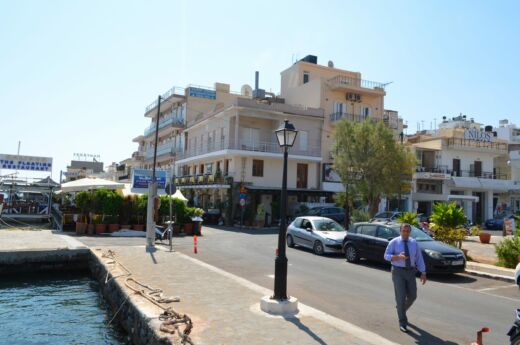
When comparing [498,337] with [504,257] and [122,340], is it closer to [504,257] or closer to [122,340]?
[122,340]

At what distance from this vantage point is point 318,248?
1786 centimetres

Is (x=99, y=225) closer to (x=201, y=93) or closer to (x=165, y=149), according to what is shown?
(x=201, y=93)

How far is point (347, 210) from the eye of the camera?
28594mm

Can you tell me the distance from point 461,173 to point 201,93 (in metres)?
30.0

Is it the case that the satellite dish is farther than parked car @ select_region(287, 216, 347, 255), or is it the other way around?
the satellite dish

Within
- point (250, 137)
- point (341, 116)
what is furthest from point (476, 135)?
point (250, 137)

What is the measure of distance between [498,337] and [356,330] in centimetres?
Result: 241

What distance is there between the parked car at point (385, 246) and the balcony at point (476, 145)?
34820mm

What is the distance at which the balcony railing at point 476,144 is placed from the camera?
1826 inches

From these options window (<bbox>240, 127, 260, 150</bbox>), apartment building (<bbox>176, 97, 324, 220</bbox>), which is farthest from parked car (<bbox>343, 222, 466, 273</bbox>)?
window (<bbox>240, 127, 260, 150</bbox>)

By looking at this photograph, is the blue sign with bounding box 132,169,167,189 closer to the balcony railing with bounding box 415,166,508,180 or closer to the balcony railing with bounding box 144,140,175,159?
the balcony railing with bounding box 144,140,175,159

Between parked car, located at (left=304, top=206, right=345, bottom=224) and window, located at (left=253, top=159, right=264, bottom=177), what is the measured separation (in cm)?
681

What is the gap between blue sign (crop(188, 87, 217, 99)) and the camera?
49.8 metres

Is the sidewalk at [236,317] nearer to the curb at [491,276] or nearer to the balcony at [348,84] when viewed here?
the curb at [491,276]
